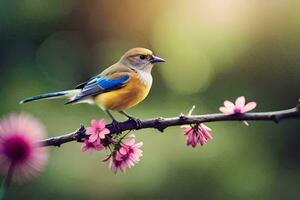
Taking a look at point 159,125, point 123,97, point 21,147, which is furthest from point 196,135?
point 123,97

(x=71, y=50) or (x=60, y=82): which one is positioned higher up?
(x=71, y=50)

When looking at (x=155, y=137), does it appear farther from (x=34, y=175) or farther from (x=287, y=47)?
(x=34, y=175)

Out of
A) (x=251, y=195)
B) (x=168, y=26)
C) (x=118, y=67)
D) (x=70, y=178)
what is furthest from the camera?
(x=168, y=26)

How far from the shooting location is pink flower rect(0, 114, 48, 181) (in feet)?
2.70

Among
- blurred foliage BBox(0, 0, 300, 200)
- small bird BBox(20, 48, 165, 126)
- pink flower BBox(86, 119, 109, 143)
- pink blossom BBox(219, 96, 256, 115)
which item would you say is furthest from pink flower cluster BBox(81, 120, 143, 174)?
blurred foliage BBox(0, 0, 300, 200)

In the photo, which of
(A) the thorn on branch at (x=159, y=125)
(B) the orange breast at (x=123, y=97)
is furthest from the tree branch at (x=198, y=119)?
(B) the orange breast at (x=123, y=97)

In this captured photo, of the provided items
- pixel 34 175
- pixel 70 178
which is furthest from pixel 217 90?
pixel 34 175

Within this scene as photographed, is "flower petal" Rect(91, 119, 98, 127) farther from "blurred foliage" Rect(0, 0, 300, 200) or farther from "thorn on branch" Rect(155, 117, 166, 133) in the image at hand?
"blurred foliage" Rect(0, 0, 300, 200)

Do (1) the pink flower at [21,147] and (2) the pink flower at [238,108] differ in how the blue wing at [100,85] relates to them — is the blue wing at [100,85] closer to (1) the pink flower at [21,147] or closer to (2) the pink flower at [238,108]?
(2) the pink flower at [238,108]

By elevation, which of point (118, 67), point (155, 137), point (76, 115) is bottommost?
point (118, 67)

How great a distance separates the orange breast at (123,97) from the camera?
199 cm

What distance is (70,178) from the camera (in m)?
4.60

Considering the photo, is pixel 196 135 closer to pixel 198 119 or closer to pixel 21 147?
pixel 198 119

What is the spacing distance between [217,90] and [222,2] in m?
0.88
